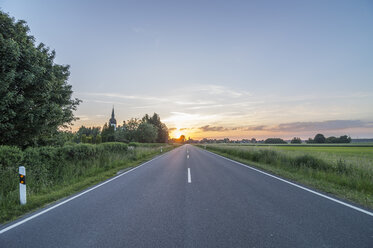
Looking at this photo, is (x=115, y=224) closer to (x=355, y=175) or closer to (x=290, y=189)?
(x=290, y=189)

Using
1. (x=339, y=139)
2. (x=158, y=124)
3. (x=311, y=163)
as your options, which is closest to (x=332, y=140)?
(x=339, y=139)

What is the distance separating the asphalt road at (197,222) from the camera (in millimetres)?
2803

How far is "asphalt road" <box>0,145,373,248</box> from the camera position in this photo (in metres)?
2.80

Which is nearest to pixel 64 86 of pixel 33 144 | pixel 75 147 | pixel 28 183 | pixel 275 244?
pixel 33 144

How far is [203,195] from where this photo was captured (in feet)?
17.3

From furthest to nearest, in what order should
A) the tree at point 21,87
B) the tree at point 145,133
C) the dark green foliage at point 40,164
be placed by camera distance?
the tree at point 145,133 < the tree at point 21,87 < the dark green foliage at point 40,164

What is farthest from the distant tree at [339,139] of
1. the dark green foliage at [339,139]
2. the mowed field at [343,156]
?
the mowed field at [343,156]

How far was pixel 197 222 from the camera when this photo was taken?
3.46 meters

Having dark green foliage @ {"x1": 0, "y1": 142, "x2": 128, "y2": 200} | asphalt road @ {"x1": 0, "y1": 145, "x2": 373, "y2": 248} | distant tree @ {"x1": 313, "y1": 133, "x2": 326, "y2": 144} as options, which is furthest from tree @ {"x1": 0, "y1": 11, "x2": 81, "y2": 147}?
distant tree @ {"x1": 313, "y1": 133, "x2": 326, "y2": 144}

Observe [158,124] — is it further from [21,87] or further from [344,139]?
[344,139]

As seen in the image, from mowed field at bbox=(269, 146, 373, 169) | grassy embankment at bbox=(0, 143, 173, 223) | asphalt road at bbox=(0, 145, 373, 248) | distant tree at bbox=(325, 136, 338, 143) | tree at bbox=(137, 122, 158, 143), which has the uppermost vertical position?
tree at bbox=(137, 122, 158, 143)

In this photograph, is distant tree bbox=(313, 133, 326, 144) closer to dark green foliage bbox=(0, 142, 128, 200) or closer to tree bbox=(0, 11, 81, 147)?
dark green foliage bbox=(0, 142, 128, 200)

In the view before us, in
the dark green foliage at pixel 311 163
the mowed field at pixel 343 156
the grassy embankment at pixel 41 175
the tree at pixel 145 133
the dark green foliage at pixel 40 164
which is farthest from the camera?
the tree at pixel 145 133

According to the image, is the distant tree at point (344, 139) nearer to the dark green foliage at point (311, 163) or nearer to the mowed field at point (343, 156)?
the mowed field at point (343, 156)
